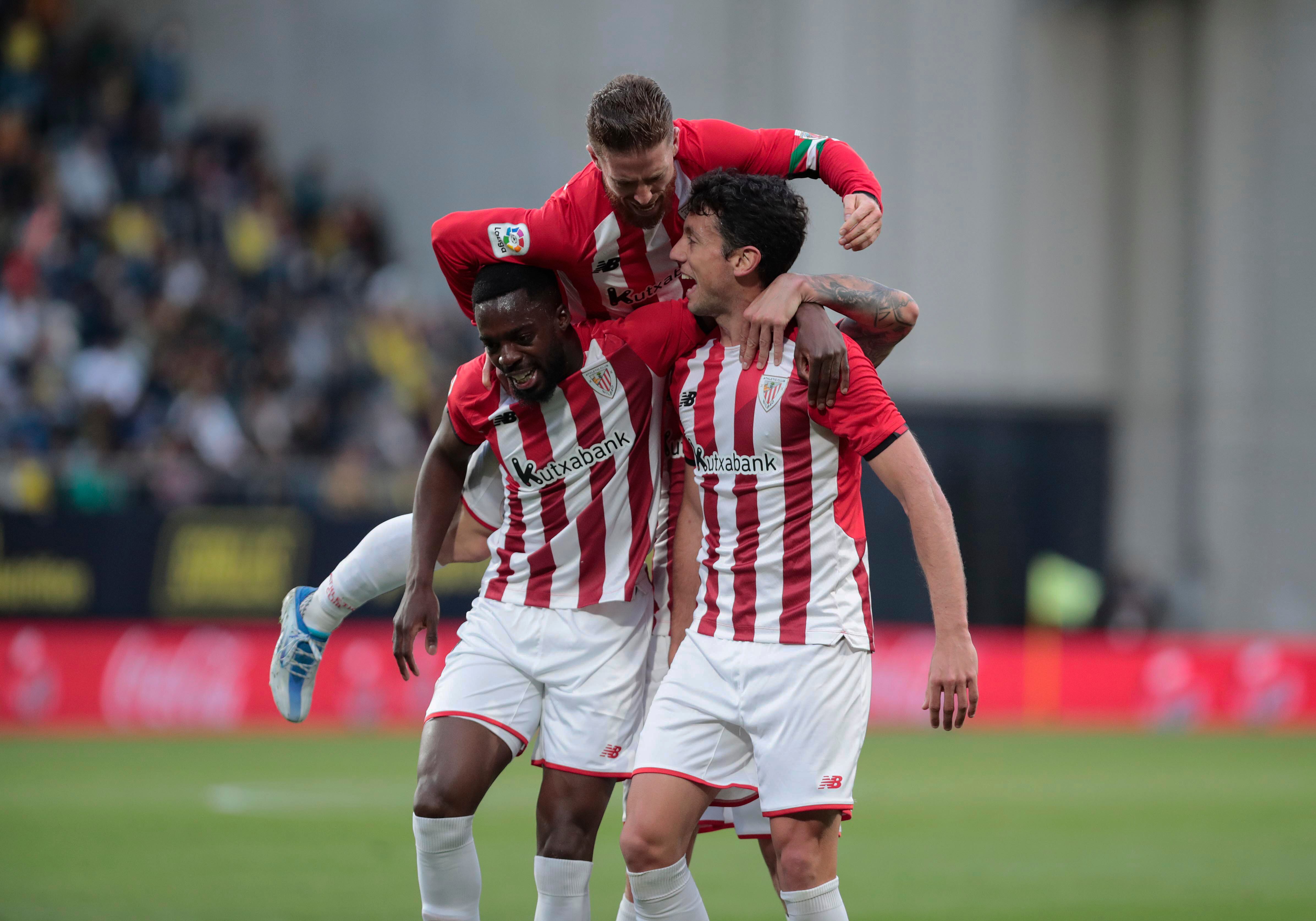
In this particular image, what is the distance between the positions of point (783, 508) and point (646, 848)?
3.22ft

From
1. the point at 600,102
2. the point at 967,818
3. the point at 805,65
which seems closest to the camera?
the point at 600,102

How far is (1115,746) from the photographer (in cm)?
1331

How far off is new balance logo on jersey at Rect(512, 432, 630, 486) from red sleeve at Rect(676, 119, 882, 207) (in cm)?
87

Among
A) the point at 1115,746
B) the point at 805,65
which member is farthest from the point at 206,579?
the point at 805,65

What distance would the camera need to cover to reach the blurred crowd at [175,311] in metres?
12.3

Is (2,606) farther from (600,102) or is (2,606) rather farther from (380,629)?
(600,102)

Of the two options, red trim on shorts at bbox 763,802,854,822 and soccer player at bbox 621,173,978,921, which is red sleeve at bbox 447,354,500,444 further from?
red trim on shorts at bbox 763,802,854,822

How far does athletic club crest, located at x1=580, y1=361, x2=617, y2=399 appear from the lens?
4719 mm

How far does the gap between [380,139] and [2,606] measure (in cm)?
941

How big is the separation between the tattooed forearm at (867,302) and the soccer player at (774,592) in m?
0.01

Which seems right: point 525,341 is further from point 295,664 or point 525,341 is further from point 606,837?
point 606,837

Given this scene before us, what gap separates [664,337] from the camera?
4.70 metres

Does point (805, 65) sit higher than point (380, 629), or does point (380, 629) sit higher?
point (805, 65)

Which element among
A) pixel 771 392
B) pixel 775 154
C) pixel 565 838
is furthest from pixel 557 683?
pixel 775 154
